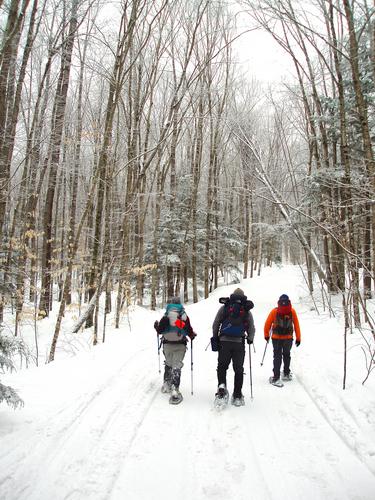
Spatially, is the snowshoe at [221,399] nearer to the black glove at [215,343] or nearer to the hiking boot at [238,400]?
the hiking boot at [238,400]

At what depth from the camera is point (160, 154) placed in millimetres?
14750

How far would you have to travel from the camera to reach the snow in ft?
10.5

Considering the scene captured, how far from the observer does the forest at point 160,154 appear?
8.06 meters

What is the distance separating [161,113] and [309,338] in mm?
16267

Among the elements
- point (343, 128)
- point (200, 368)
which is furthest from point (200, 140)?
point (200, 368)

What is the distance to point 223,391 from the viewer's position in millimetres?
5254

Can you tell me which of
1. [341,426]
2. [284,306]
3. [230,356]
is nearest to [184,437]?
[230,356]

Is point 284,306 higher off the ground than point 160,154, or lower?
lower

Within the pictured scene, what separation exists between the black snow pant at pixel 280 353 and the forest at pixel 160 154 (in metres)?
1.65

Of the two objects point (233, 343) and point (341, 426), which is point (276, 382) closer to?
point (233, 343)

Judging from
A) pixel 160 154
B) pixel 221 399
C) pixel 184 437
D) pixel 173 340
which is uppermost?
pixel 160 154

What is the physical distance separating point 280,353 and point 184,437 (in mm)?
2923

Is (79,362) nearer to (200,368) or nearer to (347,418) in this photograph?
(200,368)

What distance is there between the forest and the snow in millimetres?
2148
